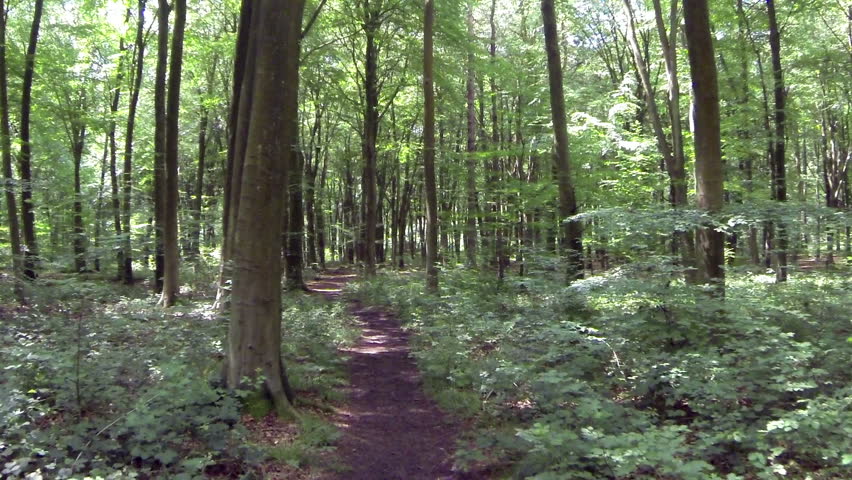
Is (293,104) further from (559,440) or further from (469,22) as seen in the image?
(469,22)

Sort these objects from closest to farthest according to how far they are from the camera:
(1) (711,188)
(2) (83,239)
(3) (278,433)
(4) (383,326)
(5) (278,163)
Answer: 1. (3) (278,433)
2. (5) (278,163)
3. (1) (711,188)
4. (4) (383,326)
5. (2) (83,239)

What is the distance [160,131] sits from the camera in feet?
50.9

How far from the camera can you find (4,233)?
79.0 feet

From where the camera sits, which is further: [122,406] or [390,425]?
[390,425]

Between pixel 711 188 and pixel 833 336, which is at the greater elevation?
pixel 711 188

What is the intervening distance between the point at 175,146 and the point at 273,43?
30.1 feet

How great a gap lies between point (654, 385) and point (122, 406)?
494 centimetres

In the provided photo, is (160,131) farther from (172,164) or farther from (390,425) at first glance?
(390,425)

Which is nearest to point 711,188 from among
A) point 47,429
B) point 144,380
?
point 144,380

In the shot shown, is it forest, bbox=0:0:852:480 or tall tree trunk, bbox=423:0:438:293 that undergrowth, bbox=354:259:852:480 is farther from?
tall tree trunk, bbox=423:0:438:293

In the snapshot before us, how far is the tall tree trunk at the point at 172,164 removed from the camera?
13164 mm

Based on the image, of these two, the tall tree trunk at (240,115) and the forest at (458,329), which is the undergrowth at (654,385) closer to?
the forest at (458,329)

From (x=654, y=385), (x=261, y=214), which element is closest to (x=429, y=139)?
(x=261, y=214)

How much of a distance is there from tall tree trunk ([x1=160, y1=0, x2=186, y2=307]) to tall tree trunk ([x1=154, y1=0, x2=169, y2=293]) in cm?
38
